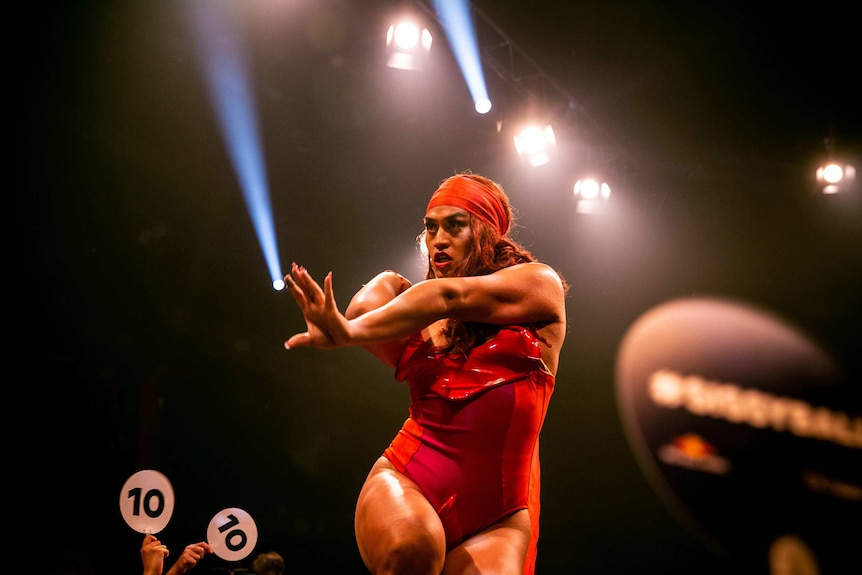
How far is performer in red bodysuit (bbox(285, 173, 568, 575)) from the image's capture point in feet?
5.21

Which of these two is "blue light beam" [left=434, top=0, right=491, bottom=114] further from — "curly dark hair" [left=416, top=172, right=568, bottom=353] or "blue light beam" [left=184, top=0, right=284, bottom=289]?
"curly dark hair" [left=416, top=172, right=568, bottom=353]

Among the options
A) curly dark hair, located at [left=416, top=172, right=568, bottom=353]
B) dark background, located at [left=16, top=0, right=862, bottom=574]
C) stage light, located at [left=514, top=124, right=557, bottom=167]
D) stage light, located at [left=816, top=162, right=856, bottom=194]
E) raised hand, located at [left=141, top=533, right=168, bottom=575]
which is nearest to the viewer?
curly dark hair, located at [left=416, top=172, right=568, bottom=353]

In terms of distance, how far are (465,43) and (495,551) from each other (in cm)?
451

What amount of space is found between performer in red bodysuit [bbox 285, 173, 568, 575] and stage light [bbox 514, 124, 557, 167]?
14.0 ft

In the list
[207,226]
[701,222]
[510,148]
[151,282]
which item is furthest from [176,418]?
[701,222]

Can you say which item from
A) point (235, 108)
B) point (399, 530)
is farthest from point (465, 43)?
point (399, 530)

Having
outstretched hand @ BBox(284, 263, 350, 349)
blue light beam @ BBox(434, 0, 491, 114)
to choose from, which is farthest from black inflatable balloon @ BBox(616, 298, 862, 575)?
outstretched hand @ BBox(284, 263, 350, 349)

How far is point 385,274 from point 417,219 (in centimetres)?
486

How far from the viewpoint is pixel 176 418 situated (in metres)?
6.00

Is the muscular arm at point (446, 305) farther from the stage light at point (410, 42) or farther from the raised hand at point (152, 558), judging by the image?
the stage light at point (410, 42)

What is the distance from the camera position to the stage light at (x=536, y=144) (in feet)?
20.1

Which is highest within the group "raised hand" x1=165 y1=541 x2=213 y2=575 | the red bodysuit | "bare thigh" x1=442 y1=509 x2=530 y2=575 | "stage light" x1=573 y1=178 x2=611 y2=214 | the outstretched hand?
"stage light" x1=573 y1=178 x2=611 y2=214

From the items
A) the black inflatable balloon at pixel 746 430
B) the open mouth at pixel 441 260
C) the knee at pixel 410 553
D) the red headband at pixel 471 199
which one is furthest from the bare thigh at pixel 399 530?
the black inflatable balloon at pixel 746 430

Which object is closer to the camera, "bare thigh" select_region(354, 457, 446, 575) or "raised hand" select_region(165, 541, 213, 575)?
"bare thigh" select_region(354, 457, 446, 575)
